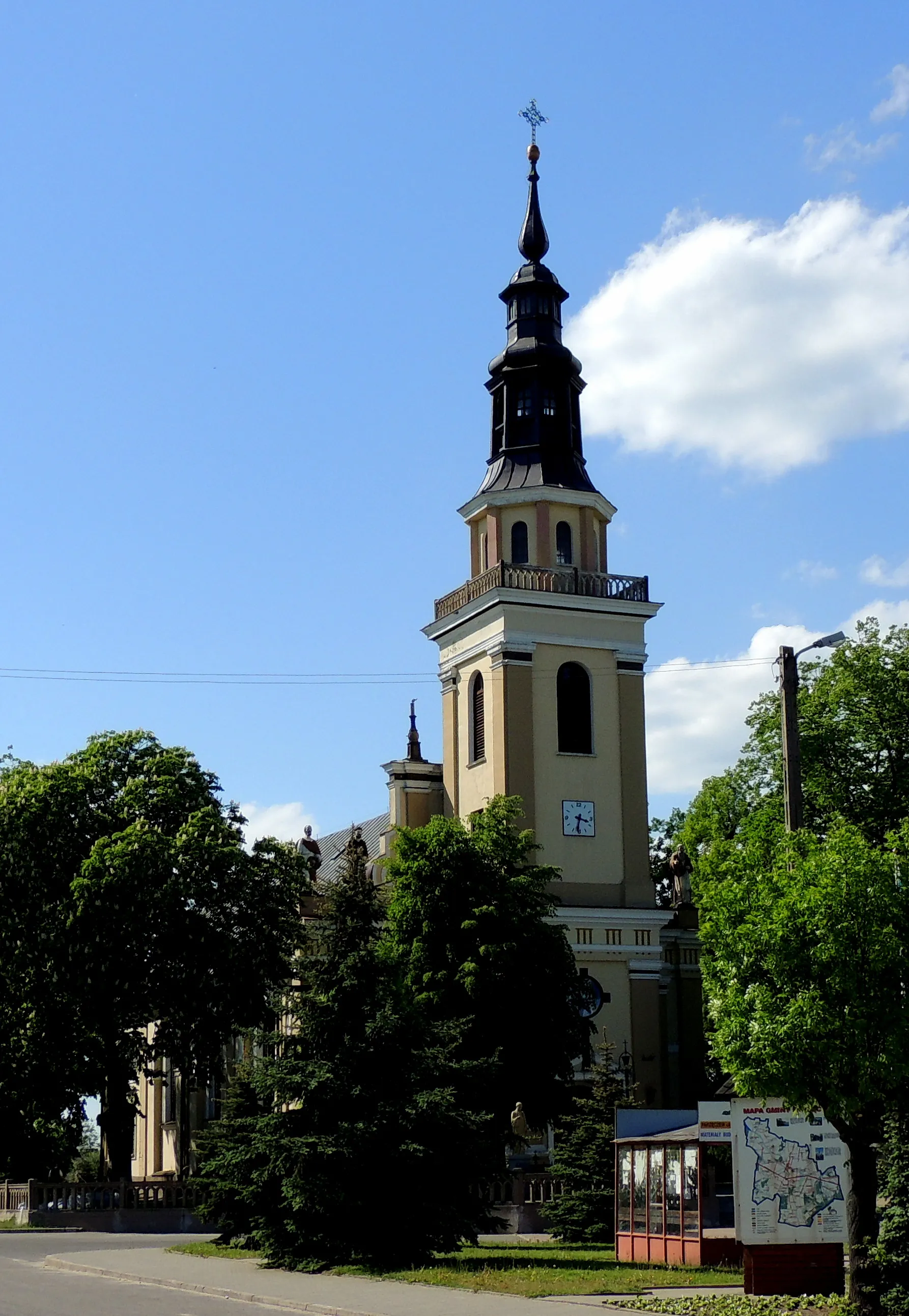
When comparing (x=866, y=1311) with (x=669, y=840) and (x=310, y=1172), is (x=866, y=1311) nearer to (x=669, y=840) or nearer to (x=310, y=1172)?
(x=310, y=1172)

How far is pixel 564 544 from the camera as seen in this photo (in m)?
54.3

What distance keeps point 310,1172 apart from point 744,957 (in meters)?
9.74

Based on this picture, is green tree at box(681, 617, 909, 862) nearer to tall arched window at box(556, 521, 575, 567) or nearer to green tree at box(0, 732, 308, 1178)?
tall arched window at box(556, 521, 575, 567)

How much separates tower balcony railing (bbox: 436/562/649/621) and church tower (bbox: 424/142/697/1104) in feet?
0.15

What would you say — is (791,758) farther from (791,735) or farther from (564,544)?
(564,544)

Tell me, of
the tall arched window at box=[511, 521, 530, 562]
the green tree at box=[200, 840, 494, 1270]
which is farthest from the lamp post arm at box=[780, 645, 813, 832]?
the tall arched window at box=[511, 521, 530, 562]

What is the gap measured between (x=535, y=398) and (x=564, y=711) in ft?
34.9

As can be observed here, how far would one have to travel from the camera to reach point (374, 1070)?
2773 centimetres

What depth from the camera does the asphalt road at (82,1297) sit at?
20.0m

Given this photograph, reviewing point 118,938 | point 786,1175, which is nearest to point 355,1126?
point 786,1175

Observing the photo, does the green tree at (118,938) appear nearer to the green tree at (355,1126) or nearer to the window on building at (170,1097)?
the green tree at (355,1126)

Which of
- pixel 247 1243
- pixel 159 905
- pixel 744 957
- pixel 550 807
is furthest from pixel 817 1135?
pixel 550 807

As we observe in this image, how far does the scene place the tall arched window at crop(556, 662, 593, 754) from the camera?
52.3 m

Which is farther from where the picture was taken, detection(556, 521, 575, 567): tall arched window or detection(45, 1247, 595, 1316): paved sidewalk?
detection(556, 521, 575, 567): tall arched window
